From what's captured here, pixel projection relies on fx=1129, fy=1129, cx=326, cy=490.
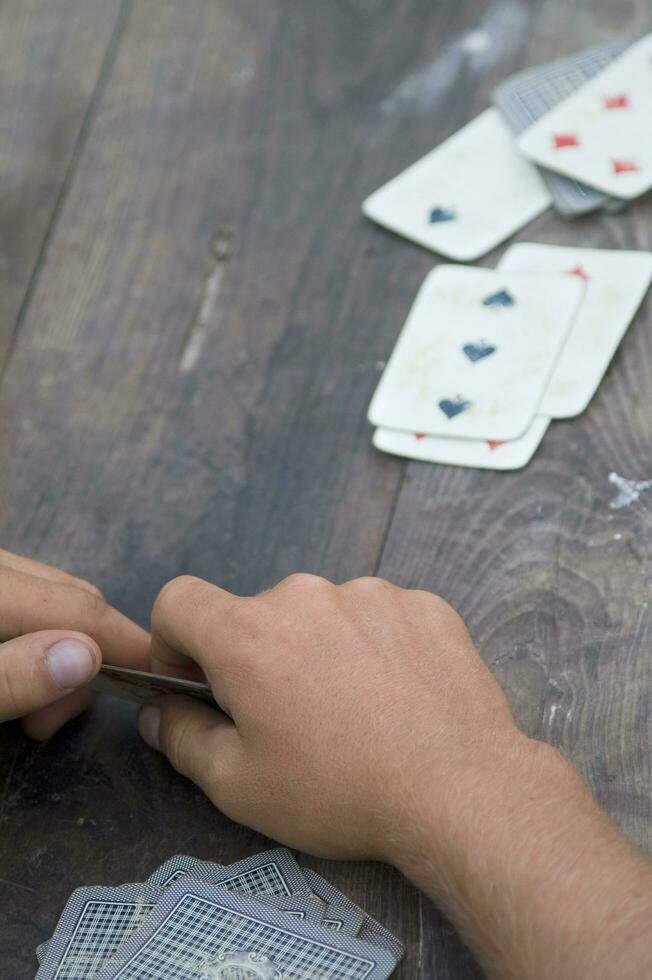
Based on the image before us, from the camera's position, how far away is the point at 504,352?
1.28m

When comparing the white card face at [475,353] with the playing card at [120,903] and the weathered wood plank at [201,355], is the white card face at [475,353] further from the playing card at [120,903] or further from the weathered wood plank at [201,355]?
the playing card at [120,903]

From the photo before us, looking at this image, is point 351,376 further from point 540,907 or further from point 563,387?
point 540,907

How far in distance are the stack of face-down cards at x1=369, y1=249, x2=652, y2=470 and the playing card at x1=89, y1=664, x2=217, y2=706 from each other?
381mm

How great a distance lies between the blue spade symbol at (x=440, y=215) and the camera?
1.41 m

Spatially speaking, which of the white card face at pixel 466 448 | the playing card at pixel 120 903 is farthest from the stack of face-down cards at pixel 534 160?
the playing card at pixel 120 903

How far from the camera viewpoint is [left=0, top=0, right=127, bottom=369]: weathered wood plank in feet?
4.78

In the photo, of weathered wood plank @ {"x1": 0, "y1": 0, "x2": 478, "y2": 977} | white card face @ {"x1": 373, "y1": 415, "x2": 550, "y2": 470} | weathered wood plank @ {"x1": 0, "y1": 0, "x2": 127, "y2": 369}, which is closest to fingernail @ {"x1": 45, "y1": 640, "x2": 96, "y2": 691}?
weathered wood plank @ {"x1": 0, "y1": 0, "x2": 478, "y2": 977}

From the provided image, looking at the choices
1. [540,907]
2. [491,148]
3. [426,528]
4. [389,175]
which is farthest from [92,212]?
[540,907]

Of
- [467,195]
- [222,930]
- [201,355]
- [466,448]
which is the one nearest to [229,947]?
[222,930]

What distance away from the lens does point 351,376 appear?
1.30m

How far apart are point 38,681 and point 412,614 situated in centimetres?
32

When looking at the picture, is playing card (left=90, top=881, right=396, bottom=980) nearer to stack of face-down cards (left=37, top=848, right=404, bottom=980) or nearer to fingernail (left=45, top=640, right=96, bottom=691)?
stack of face-down cards (left=37, top=848, right=404, bottom=980)

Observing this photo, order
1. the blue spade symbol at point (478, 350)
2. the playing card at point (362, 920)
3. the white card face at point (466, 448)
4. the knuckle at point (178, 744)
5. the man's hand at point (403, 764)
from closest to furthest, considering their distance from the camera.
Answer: the man's hand at point (403, 764) → the playing card at point (362, 920) → the knuckle at point (178, 744) → the white card face at point (466, 448) → the blue spade symbol at point (478, 350)

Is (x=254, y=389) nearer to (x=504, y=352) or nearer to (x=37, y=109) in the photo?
(x=504, y=352)
